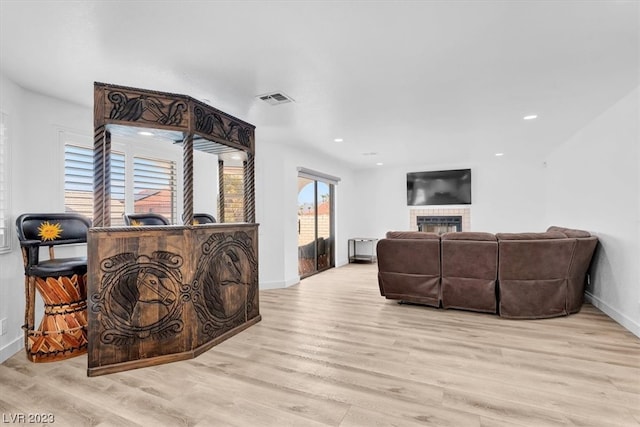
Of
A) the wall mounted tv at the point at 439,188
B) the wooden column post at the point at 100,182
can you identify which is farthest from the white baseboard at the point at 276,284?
the wall mounted tv at the point at 439,188

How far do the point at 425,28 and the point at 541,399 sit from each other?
8.05ft

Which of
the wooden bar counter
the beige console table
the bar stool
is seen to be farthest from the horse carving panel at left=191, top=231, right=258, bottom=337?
the beige console table

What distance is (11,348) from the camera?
265 centimetres

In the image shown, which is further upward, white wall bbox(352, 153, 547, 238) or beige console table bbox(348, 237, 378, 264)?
white wall bbox(352, 153, 547, 238)

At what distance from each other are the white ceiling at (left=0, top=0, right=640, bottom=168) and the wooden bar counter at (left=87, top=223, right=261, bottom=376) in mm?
1321

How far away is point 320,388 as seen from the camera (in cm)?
214

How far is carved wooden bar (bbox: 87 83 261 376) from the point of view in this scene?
7.73 ft

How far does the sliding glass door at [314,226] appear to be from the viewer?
20.3 feet

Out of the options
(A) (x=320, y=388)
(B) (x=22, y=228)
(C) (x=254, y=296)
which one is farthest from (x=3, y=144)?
(A) (x=320, y=388)

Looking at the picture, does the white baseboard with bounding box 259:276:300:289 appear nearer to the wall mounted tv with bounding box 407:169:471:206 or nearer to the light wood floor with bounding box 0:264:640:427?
the light wood floor with bounding box 0:264:640:427

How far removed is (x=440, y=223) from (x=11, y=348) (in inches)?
291

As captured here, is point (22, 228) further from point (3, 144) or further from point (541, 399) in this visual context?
point (541, 399)

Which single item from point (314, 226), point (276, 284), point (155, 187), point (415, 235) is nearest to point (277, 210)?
point (276, 284)

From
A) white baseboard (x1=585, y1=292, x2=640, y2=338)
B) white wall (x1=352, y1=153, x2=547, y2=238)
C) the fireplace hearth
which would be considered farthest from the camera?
the fireplace hearth
